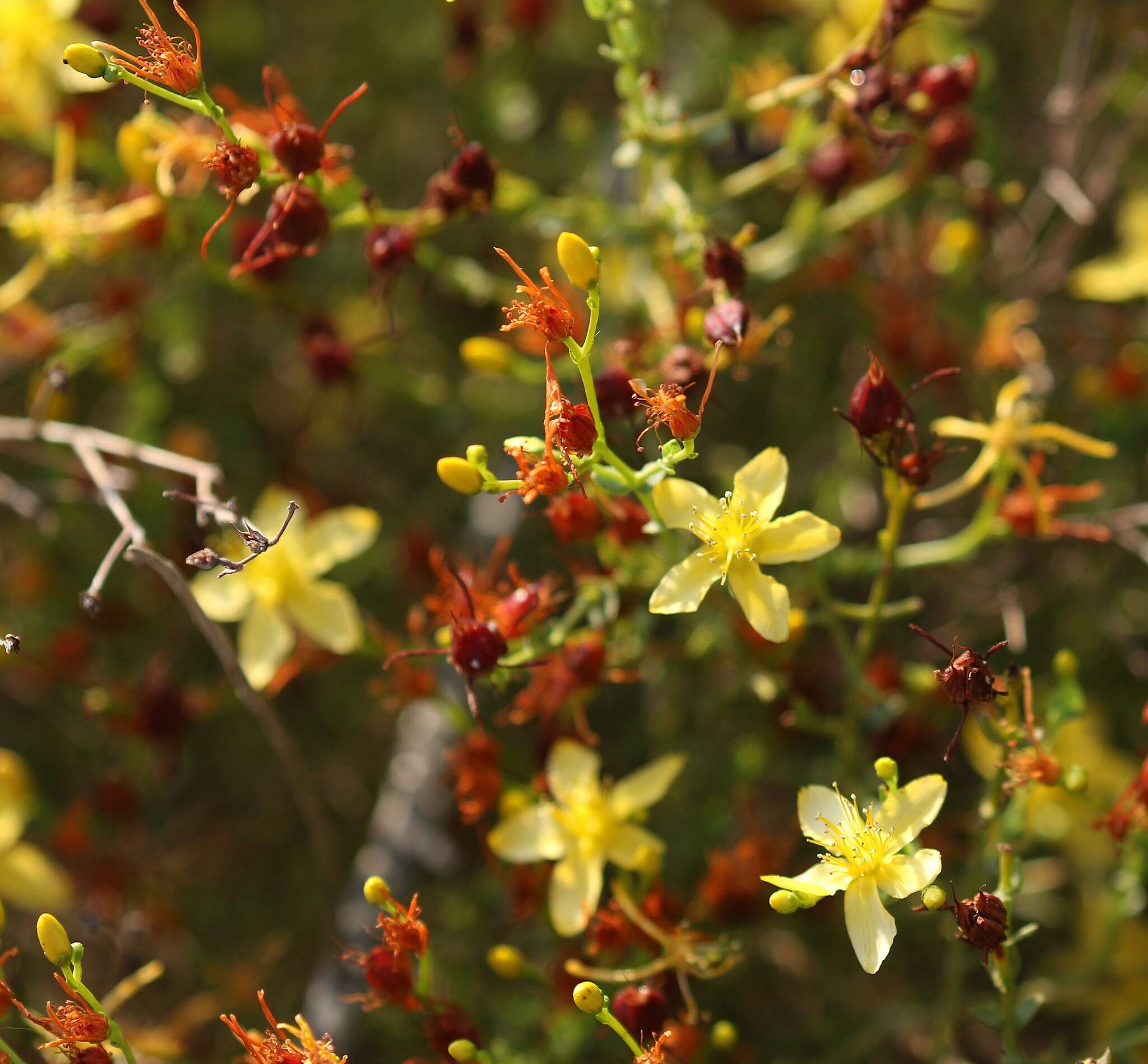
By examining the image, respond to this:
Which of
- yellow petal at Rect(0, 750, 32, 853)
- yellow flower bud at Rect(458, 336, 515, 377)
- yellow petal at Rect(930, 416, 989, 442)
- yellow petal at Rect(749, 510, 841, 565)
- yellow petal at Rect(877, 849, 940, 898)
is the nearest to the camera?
yellow petal at Rect(877, 849, 940, 898)

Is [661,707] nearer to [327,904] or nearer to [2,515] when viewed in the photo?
[327,904]

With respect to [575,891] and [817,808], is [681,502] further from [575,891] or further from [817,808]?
[575,891]

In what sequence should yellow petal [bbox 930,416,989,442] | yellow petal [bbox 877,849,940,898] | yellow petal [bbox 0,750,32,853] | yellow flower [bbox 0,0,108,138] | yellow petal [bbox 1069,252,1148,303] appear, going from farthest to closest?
1. yellow petal [bbox 1069,252,1148,303]
2. yellow flower [bbox 0,0,108,138]
3. yellow petal [bbox 0,750,32,853]
4. yellow petal [bbox 930,416,989,442]
5. yellow petal [bbox 877,849,940,898]

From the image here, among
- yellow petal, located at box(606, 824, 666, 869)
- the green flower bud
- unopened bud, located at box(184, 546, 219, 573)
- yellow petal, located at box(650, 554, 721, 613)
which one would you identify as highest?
unopened bud, located at box(184, 546, 219, 573)

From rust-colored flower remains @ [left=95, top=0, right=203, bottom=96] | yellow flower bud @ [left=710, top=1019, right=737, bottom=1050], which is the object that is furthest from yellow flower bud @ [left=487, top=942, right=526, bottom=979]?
rust-colored flower remains @ [left=95, top=0, right=203, bottom=96]

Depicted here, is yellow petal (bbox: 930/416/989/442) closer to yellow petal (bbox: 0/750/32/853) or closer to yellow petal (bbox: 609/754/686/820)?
yellow petal (bbox: 609/754/686/820)

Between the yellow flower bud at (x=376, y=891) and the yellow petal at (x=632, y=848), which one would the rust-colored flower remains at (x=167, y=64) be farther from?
the yellow petal at (x=632, y=848)

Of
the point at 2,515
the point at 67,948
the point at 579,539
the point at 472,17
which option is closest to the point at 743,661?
the point at 579,539

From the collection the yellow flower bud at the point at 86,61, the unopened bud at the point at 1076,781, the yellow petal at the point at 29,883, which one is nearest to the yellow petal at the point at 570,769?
the unopened bud at the point at 1076,781
